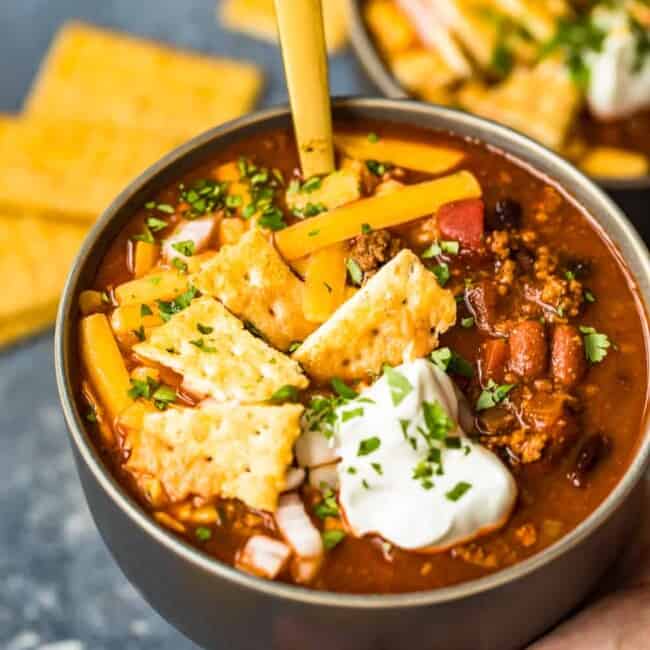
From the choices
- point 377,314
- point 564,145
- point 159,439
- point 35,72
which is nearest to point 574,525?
point 377,314

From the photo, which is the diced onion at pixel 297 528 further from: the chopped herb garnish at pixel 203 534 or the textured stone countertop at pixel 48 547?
the textured stone countertop at pixel 48 547

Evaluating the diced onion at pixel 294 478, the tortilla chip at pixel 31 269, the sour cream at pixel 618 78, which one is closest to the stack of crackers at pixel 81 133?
the tortilla chip at pixel 31 269

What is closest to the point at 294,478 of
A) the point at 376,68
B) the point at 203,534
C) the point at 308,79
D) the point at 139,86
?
the point at 203,534

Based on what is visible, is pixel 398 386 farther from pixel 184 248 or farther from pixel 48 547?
pixel 48 547

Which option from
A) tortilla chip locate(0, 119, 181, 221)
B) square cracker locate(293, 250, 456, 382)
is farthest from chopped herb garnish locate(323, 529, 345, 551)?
tortilla chip locate(0, 119, 181, 221)

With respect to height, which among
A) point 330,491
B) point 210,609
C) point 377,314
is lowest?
point 210,609

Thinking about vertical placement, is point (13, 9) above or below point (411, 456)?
above

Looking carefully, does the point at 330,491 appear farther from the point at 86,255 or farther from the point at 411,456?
the point at 86,255

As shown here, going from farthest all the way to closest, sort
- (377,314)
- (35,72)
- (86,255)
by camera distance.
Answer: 1. (35,72)
2. (86,255)
3. (377,314)
